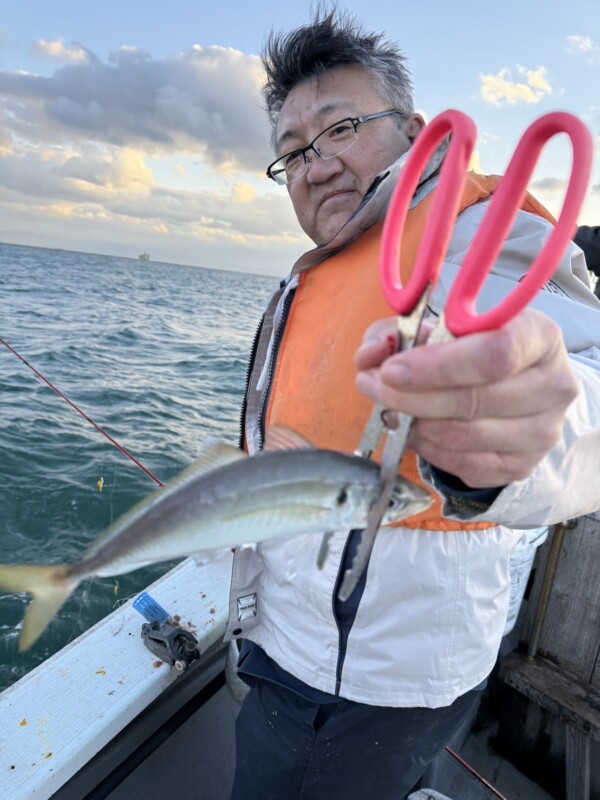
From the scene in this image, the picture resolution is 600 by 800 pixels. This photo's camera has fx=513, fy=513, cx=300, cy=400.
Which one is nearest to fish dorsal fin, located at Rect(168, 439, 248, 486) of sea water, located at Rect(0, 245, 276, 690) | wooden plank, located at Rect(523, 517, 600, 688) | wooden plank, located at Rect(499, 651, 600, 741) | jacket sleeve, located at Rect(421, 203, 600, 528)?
jacket sleeve, located at Rect(421, 203, 600, 528)

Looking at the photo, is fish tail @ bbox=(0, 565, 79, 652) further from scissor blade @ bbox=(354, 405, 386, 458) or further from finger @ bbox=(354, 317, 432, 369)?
finger @ bbox=(354, 317, 432, 369)

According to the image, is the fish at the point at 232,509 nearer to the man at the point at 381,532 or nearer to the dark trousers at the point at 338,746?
the man at the point at 381,532

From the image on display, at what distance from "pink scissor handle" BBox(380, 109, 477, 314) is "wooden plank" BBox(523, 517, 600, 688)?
3160 millimetres

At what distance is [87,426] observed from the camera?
9055 mm

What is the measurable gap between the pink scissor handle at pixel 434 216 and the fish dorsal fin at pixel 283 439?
0.41 meters

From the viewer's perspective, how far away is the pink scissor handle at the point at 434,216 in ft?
2.82

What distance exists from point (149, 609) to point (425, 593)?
6.58ft

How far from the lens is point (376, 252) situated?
6.53 ft

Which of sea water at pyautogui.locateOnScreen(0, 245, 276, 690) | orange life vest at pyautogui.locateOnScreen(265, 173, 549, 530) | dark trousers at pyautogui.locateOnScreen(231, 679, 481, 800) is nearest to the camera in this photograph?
orange life vest at pyautogui.locateOnScreen(265, 173, 549, 530)

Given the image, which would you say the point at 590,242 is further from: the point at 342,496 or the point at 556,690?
the point at 342,496

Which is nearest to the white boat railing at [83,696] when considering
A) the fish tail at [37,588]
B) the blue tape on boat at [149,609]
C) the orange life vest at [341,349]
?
the blue tape on boat at [149,609]

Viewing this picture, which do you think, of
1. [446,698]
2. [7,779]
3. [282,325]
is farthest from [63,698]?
[282,325]

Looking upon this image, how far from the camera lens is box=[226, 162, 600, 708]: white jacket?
63.5 inches

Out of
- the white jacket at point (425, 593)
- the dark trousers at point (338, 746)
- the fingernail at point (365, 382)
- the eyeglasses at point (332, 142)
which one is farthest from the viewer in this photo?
the eyeglasses at point (332, 142)
